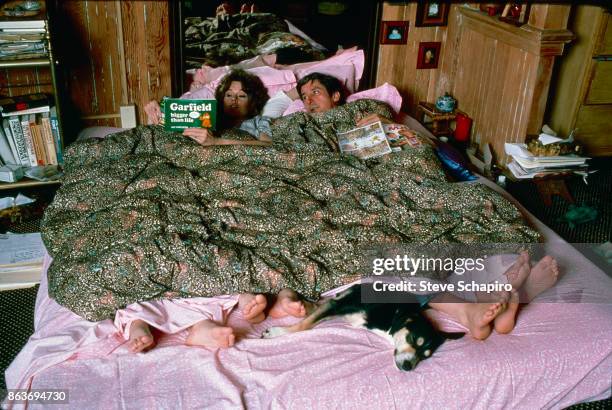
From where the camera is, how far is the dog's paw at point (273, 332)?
1.59 meters

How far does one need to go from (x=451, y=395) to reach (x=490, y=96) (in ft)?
6.98

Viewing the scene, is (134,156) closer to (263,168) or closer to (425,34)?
(263,168)

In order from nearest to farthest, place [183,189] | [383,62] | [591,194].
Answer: [183,189] < [591,194] < [383,62]

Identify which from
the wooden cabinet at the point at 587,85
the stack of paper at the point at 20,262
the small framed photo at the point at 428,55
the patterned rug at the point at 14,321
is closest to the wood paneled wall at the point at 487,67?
the small framed photo at the point at 428,55

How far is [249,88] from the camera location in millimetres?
2760

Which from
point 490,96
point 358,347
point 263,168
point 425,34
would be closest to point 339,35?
point 425,34

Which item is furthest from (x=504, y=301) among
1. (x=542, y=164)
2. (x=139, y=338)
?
(x=542, y=164)

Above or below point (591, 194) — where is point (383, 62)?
above

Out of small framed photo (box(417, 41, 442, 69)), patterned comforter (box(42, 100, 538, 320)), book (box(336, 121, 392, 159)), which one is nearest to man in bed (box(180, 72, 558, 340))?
patterned comforter (box(42, 100, 538, 320))

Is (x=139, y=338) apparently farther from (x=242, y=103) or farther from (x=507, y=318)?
(x=242, y=103)

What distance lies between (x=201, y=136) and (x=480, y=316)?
1.36 meters

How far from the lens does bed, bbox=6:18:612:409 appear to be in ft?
4.62

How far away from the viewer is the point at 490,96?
320cm

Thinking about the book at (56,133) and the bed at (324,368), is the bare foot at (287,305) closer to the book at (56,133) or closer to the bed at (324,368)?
the bed at (324,368)
